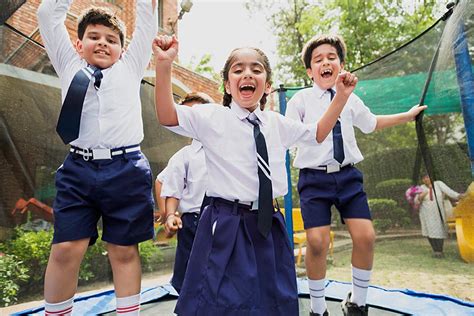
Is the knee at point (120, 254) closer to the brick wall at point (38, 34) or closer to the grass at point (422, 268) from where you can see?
the brick wall at point (38, 34)

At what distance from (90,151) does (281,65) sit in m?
12.4

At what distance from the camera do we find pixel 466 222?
2143 mm

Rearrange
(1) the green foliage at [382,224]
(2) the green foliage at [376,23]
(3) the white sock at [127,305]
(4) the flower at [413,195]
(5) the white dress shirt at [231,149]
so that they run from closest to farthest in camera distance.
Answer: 1. (5) the white dress shirt at [231,149]
2. (3) the white sock at [127,305]
3. (4) the flower at [413,195]
4. (1) the green foliage at [382,224]
5. (2) the green foliage at [376,23]

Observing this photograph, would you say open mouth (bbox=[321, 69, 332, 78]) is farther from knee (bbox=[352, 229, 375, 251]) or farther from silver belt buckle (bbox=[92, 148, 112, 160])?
silver belt buckle (bbox=[92, 148, 112, 160])

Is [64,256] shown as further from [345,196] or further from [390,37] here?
A: [390,37]

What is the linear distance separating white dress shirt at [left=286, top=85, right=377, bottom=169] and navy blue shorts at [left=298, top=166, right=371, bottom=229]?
0.24 feet

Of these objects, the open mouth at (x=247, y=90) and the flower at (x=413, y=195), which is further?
the flower at (x=413, y=195)

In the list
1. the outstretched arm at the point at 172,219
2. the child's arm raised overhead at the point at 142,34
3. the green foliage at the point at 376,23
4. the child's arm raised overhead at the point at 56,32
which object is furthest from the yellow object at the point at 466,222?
the green foliage at the point at 376,23

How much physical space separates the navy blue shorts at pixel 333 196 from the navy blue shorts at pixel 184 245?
2.23ft

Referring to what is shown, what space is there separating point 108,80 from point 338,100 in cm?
101

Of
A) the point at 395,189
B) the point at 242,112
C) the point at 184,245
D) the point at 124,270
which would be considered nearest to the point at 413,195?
the point at 395,189

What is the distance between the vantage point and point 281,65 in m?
13.3

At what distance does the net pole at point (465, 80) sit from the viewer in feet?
6.13

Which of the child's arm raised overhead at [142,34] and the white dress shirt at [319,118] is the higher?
the child's arm raised overhead at [142,34]
